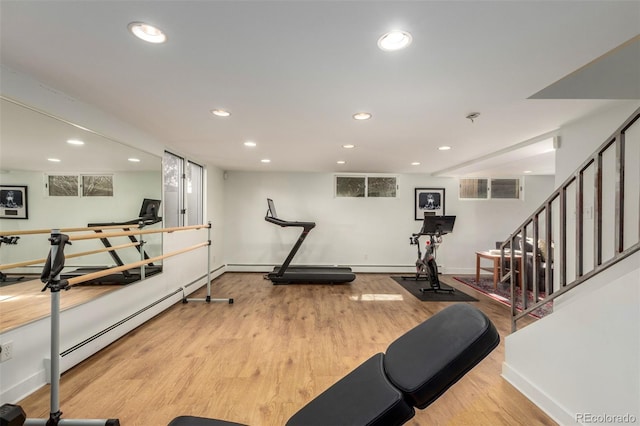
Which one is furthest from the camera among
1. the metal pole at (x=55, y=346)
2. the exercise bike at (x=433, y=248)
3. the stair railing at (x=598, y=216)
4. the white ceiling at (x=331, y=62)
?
the exercise bike at (x=433, y=248)

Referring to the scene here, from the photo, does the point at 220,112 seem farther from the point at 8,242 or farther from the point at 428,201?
the point at 428,201

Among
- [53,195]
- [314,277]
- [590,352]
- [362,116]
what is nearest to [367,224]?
[314,277]

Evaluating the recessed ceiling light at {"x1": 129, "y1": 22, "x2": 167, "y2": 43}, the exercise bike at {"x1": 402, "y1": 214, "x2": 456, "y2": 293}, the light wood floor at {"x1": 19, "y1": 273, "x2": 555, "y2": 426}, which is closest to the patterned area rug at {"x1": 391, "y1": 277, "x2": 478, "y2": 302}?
the exercise bike at {"x1": 402, "y1": 214, "x2": 456, "y2": 293}

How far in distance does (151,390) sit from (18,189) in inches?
68.5

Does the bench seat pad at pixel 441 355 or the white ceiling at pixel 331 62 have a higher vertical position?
the white ceiling at pixel 331 62

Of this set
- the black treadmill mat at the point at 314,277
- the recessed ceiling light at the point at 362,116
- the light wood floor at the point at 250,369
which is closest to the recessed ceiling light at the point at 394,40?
the recessed ceiling light at the point at 362,116

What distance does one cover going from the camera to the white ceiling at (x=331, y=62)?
122 cm

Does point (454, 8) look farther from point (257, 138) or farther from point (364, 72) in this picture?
point (257, 138)

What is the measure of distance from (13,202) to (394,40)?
8.96 ft

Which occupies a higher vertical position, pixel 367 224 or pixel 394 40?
pixel 394 40

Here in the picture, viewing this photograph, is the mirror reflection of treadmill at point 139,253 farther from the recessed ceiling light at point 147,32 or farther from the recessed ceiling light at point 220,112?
the recessed ceiling light at point 147,32

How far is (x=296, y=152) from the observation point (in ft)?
13.3

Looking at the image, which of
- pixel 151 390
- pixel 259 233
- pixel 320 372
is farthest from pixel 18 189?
pixel 259 233

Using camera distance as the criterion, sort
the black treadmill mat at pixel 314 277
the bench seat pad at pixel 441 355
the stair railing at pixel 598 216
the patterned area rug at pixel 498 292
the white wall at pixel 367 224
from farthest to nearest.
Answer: the white wall at pixel 367 224 → the black treadmill mat at pixel 314 277 → the patterned area rug at pixel 498 292 → the stair railing at pixel 598 216 → the bench seat pad at pixel 441 355
